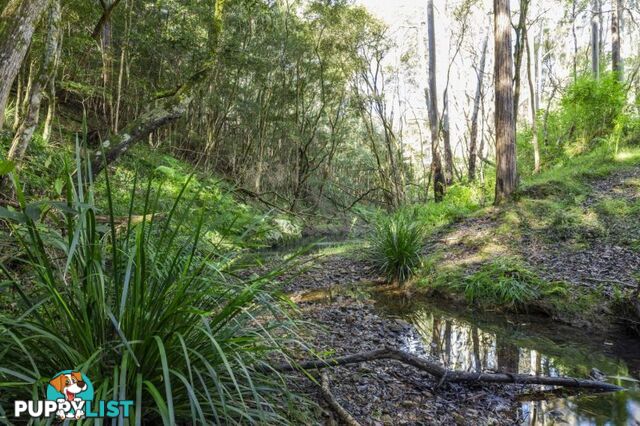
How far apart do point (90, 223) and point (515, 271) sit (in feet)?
17.1

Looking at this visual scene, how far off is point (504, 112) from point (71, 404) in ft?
29.2

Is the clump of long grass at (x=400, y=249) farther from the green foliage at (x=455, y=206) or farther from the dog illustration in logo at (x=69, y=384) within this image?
the dog illustration in logo at (x=69, y=384)

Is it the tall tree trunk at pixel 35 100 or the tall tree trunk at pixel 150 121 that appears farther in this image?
the tall tree trunk at pixel 150 121

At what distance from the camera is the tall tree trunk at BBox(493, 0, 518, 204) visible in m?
8.07

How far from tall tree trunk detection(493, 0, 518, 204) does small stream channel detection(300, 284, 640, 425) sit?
424 cm

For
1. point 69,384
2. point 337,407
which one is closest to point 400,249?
point 337,407

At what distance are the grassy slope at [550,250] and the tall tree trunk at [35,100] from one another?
556 centimetres

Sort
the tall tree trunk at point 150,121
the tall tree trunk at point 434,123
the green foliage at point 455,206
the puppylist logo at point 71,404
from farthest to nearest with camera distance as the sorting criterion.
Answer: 1. the tall tree trunk at point 434,123
2. the green foliage at point 455,206
3. the tall tree trunk at point 150,121
4. the puppylist logo at point 71,404

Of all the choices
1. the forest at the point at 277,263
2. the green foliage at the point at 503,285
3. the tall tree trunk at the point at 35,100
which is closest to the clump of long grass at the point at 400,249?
the forest at the point at 277,263

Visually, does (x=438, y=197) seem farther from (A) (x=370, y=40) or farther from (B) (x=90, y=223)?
(B) (x=90, y=223)

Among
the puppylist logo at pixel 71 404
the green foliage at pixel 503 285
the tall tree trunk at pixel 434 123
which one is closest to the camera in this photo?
the puppylist logo at pixel 71 404

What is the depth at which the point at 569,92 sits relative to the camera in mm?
11828

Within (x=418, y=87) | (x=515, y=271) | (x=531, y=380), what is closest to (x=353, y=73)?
(x=418, y=87)

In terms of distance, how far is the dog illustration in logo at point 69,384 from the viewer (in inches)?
49.5
